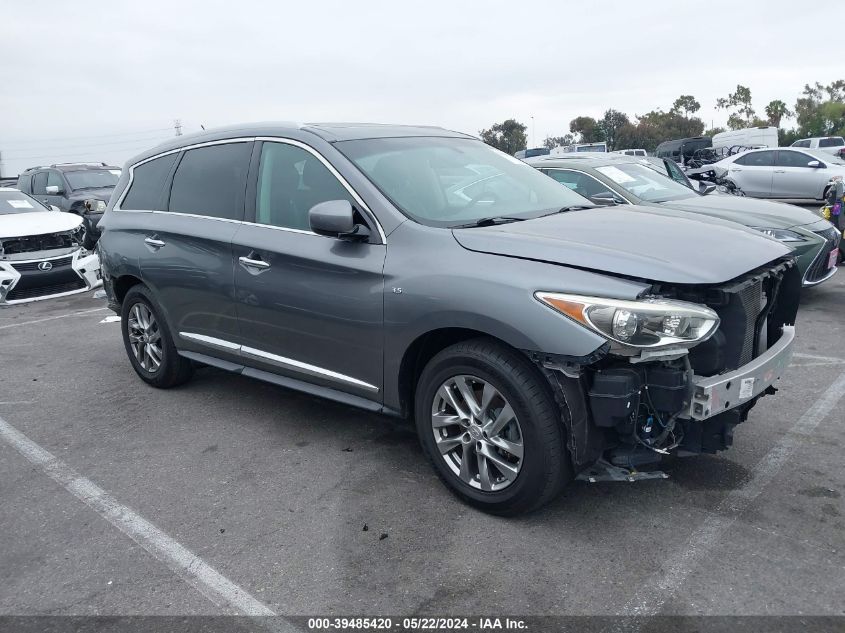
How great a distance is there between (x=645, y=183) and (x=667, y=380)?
5.84m

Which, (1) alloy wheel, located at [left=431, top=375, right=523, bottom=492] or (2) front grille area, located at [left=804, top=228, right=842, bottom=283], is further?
(2) front grille area, located at [left=804, top=228, right=842, bottom=283]

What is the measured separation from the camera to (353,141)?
4.05 metres

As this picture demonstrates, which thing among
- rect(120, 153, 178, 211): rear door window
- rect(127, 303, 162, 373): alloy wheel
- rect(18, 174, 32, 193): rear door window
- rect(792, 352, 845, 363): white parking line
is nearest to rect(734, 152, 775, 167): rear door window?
rect(792, 352, 845, 363): white parking line

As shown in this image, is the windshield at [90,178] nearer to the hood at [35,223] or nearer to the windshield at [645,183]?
the hood at [35,223]

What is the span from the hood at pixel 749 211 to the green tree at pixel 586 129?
3223 inches

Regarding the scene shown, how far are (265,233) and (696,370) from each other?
2.46m

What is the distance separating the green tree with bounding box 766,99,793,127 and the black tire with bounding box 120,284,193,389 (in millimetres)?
97087

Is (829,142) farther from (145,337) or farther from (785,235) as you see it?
(145,337)

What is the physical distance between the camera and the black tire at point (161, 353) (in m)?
5.11

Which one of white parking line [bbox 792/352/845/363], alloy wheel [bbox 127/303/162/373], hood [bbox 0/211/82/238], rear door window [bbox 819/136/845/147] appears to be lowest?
white parking line [bbox 792/352/845/363]

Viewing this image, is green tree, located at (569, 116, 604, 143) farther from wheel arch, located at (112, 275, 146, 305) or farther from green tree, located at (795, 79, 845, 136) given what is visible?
wheel arch, located at (112, 275, 146, 305)

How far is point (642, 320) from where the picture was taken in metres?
2.83

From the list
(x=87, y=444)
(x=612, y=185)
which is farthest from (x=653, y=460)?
(x=612, y=185)

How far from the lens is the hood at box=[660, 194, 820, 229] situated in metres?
7.09
